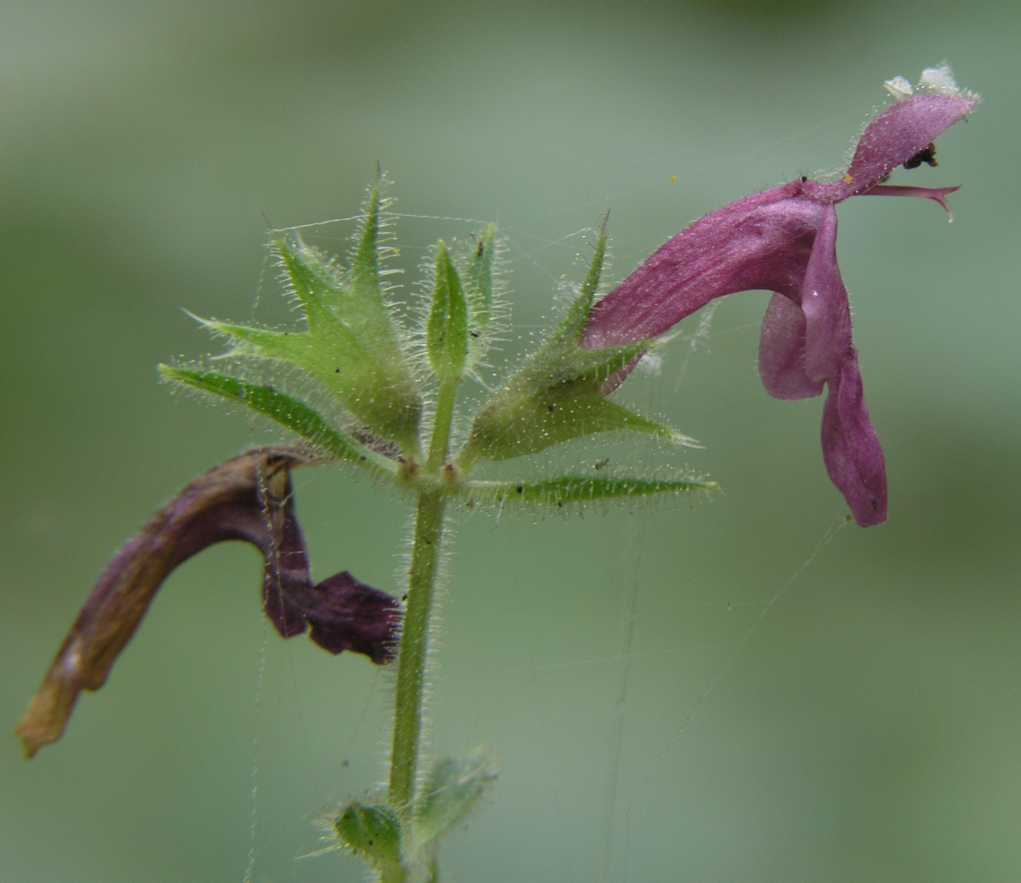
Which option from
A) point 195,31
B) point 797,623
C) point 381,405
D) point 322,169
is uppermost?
point 195,31

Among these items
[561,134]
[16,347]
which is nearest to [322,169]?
[561,134]

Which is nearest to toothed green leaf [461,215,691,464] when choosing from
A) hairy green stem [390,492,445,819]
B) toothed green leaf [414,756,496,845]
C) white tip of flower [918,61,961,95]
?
hairy green stem [390,492,445,819]

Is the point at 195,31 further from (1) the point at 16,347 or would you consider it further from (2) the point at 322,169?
(1) the point at 16,347

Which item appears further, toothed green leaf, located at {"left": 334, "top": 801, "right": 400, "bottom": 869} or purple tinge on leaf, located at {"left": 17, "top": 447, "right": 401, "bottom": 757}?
purple tinge on leaf, located at {"left": 17, "top": 447, "right": 401, "bottom": 757}

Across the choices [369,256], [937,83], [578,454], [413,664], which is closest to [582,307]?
[369,256]

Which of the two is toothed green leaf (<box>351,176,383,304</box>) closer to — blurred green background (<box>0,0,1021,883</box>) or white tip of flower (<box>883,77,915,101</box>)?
white tip of flower (<box>883,77,915,101</box>)

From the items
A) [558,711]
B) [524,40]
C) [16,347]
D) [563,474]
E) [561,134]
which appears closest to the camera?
[563,474]
